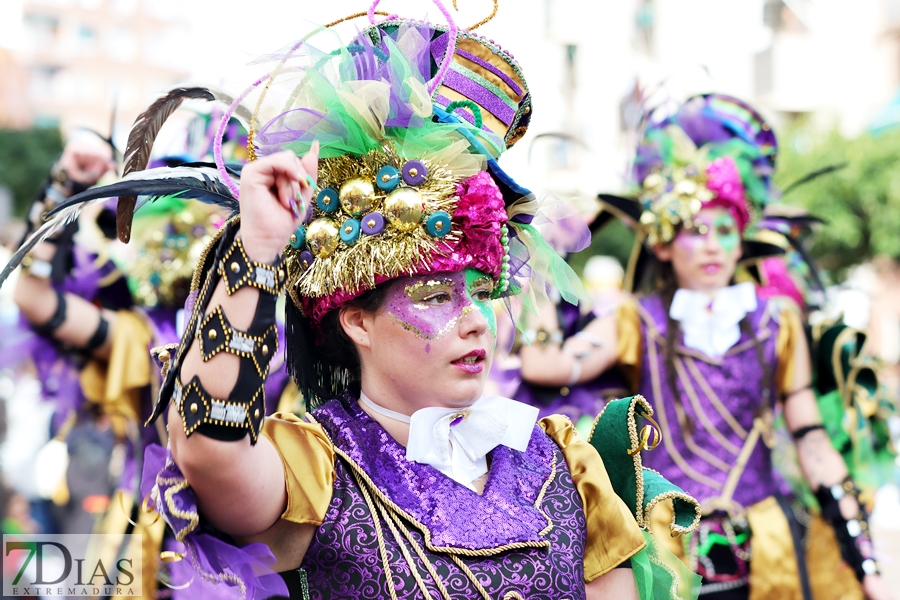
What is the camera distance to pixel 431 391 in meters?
2.17

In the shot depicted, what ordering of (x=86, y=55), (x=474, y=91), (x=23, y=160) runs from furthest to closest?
(x=86, y=55), (x=23, y=160), (x=474, y=91)

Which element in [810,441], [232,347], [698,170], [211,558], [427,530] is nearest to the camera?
[232,347]

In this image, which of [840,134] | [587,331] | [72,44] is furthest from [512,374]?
[72,44]

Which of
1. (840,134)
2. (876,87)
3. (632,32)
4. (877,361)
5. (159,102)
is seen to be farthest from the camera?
(632,32)

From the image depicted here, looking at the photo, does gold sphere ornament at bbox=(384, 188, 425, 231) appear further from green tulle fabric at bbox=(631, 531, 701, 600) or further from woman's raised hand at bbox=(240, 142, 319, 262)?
green tulle fabric at bbox=(631, 531, 701, 600)

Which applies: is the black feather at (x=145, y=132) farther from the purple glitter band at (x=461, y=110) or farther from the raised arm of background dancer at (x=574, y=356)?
the raised arm of background dancer at (x=574, y=356)

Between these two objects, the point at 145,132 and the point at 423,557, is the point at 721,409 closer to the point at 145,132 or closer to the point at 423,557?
the point at 423,557

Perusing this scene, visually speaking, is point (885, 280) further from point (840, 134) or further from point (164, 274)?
point (164, 274)

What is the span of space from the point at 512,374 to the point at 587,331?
0.42 meters

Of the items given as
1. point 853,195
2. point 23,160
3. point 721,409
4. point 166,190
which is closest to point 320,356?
point 166,190

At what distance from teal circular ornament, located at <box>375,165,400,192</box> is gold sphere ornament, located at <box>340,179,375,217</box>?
2 cm

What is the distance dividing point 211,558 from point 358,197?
0.76 m

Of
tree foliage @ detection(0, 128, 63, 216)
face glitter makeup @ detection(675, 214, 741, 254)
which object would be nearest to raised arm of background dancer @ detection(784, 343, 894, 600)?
face glitter makeup @ detection(675, 214, 741, 254)

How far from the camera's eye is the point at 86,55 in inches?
2165
